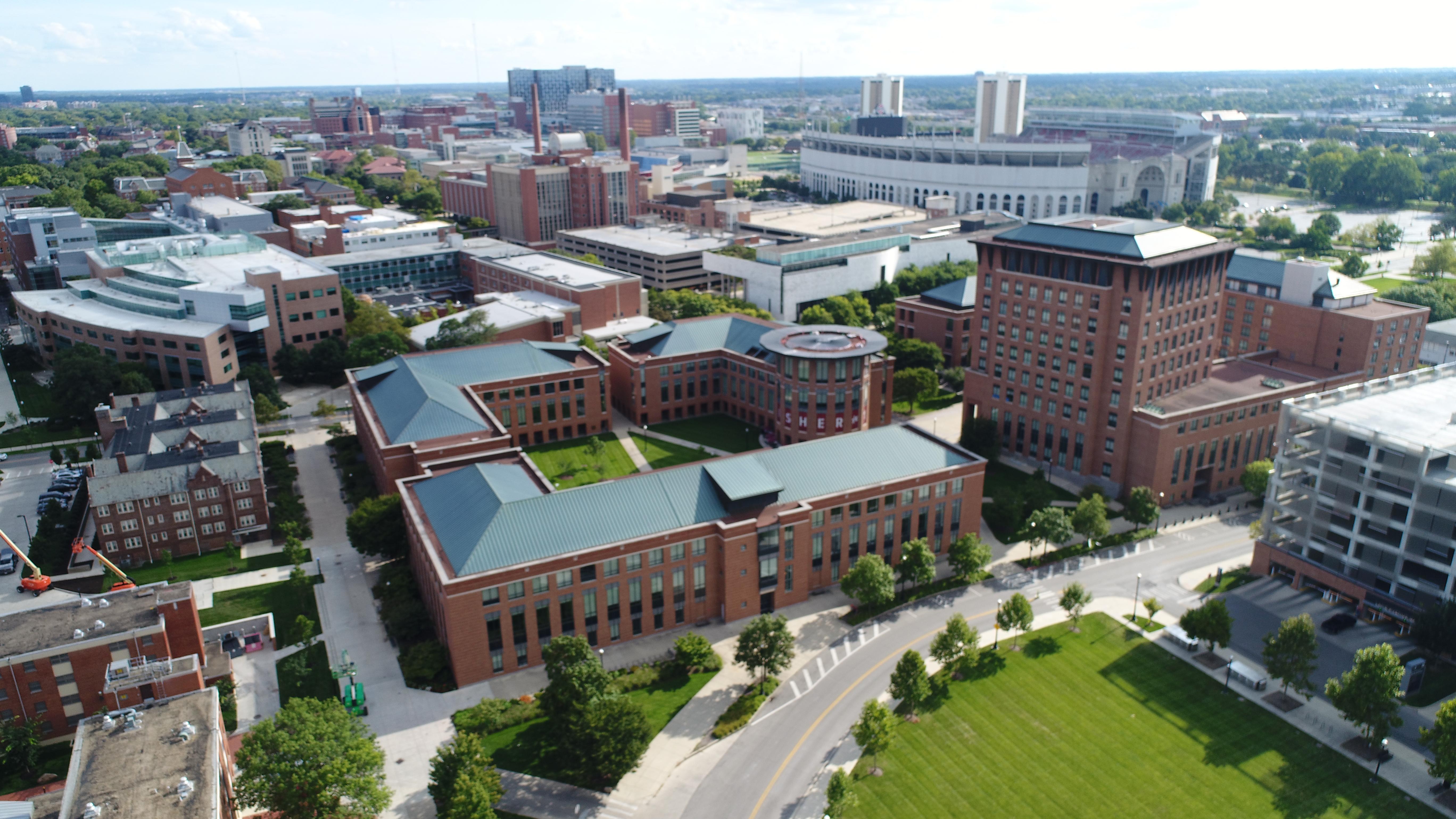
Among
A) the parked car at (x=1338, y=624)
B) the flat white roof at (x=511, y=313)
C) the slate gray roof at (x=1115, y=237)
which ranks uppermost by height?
the slate gray roof at (x=1115, y=237)

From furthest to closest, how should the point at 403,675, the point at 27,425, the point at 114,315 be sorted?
the point at 114,315 < the point at 27,425 < the point at 403,675

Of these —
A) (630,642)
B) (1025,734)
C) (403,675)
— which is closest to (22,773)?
(403,675)

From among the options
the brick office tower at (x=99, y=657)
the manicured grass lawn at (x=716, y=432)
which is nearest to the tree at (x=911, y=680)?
the brick office tower at (x=99, y=657)

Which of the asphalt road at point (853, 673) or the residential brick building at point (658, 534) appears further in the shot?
the residential brick building at point (658, 534)

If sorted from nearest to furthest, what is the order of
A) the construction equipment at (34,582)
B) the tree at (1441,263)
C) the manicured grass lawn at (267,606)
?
the manicured grass lawn at (267,606)
the construction equipment at (34,582)
the tree at (1441,263)

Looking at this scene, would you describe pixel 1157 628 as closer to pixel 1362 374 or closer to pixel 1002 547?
pixel 1002 547

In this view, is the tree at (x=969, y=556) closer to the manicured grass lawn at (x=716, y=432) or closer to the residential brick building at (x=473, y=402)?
the manicured grass lawn at (x=716, y=432)
